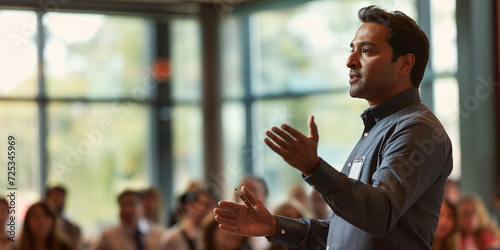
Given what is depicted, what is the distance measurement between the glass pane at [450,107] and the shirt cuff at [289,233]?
5.31m

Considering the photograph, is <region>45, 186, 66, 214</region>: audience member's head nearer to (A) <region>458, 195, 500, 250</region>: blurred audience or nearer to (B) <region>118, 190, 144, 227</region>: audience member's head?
(B) <region>118, 190, 144, 227</region>: audience member's head

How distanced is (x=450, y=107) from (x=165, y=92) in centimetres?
378

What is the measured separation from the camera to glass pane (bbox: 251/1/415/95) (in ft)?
24.3

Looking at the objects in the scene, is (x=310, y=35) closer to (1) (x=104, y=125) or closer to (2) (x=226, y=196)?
(2) (x=226, y=196)

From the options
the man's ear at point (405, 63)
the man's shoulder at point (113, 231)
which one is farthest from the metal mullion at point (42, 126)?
the man's ear at point (405, 63)

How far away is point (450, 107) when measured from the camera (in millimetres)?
6586

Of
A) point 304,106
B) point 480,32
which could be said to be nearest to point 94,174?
point 304,106

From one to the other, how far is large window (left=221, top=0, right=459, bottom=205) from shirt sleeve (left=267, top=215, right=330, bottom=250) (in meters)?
5.46

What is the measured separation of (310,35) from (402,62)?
639 centimetres

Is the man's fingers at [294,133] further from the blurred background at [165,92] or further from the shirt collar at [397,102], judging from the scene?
the blurred background at [165,92]

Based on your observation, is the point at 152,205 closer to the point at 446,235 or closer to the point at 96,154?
the point at 96,154

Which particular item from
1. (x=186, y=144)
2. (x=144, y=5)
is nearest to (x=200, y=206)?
(x=186, y=144)

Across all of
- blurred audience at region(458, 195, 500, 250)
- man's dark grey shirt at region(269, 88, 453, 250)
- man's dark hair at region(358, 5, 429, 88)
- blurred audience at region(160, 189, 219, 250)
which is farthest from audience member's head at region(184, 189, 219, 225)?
man's dark hair at region(358, 5, 429, 88)

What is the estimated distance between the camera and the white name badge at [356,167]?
138 cm
